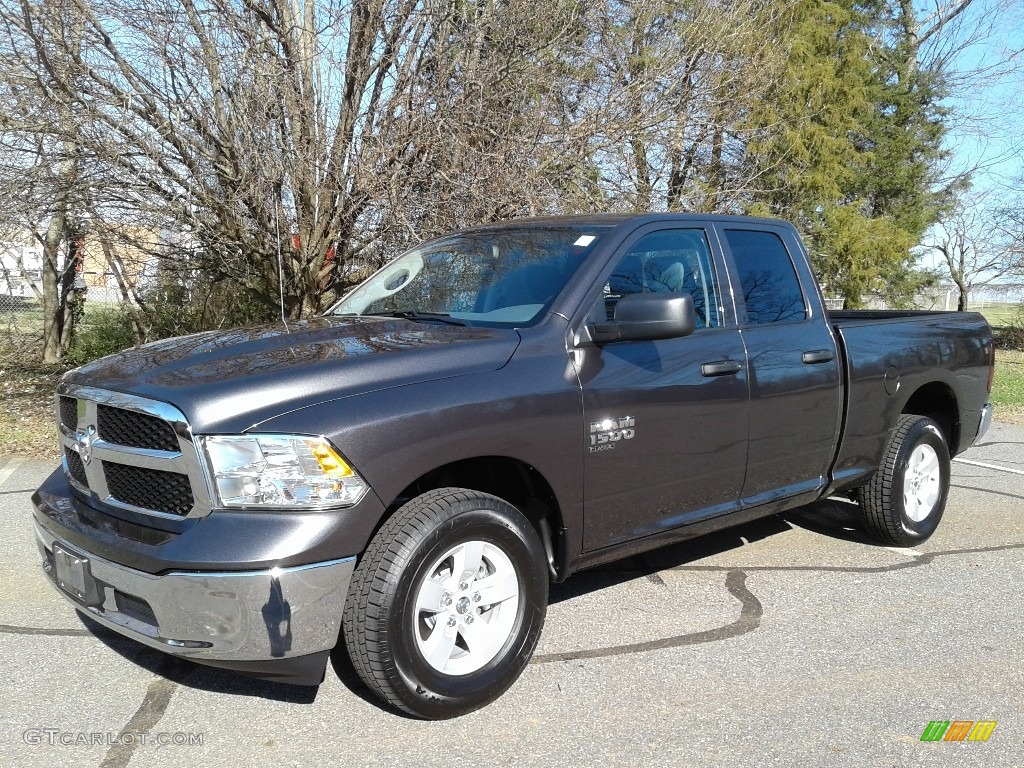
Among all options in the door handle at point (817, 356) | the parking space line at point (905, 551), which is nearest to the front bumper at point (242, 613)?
the door handle at point (817, 356)

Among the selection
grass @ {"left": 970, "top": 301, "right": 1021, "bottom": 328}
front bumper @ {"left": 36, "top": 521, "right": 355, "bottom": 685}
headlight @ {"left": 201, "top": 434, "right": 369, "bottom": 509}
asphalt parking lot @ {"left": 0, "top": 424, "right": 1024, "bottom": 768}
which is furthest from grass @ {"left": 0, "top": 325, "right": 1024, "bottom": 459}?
grass @ {"left": 970, "top": 301, "right": 1021, "bottom": 328}

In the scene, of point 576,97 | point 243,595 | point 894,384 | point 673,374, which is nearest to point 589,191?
point 576,97

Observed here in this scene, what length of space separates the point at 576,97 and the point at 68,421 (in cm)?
763

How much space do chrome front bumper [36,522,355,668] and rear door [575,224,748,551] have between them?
1.23 m

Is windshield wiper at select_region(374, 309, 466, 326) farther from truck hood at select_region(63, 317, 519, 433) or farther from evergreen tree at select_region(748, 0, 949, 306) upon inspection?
evergreen tree at select_region(748, 0, 949, 306)

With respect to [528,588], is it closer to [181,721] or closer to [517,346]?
[517,346]

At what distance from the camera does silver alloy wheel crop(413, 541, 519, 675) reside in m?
3.29

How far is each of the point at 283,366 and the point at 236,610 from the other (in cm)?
84

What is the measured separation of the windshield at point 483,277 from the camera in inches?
156

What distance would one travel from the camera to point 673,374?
13.2 ft

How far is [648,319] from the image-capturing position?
366cm

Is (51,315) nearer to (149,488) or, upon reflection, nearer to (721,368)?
(149,488)

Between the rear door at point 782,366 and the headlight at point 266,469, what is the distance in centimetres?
229

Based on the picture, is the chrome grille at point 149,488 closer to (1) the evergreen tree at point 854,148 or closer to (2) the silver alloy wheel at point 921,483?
(2) the silver alloy wheel at point 921,483
